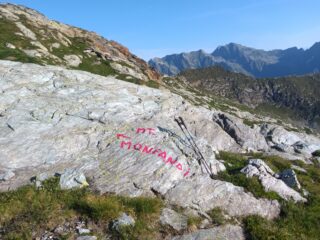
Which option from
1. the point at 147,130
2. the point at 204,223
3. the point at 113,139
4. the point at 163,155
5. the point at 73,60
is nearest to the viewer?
the point at 204,223

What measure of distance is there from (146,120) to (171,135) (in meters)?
2.26

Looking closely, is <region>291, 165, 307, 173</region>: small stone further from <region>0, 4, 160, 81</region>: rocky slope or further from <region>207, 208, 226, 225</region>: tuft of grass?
<region>0, 4, 160, 81</region>: rocky slope

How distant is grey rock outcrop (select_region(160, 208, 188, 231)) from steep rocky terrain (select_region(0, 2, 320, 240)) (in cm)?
4

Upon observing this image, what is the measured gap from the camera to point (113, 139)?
22625 mm

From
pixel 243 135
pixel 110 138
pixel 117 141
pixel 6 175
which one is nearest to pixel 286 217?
pixel 117 141

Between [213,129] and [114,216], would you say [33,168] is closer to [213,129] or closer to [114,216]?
[114,216]

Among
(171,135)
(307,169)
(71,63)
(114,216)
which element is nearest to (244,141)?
(307,169)

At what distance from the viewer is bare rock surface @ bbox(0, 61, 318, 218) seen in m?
18.9

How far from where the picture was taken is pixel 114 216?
53.8 feet

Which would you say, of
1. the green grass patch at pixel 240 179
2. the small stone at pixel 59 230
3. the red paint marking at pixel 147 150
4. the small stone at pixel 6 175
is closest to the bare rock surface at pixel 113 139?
the red paint marking at pixel 147 150

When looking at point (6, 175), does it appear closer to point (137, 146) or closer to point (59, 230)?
point (59, 230)

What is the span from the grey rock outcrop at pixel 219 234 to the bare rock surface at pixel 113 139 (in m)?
1.22

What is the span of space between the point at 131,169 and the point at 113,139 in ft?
10.5

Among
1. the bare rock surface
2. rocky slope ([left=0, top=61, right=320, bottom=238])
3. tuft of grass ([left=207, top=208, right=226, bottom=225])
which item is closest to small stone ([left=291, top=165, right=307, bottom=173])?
rocky slope ([left=0, top=61, right=320, bottom=238])
